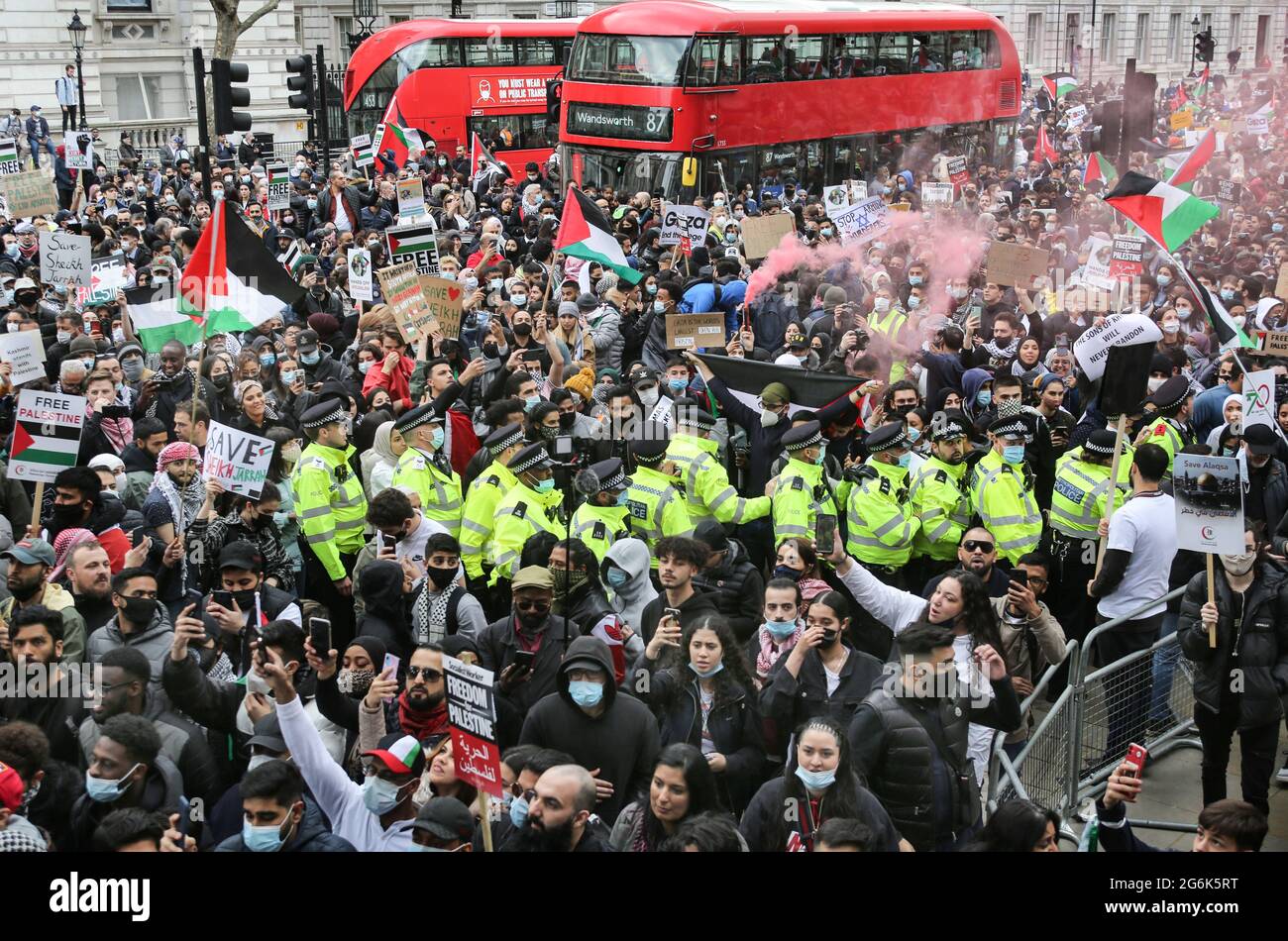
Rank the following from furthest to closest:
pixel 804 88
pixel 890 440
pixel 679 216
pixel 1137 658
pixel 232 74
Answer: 1. pixel 804 88
2. pixel 679 216
3. pixel 232 74
4. pixel 890 440
5. pixel 1137 658

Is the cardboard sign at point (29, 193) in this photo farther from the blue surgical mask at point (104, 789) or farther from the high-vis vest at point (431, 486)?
the blue surgical mask at point (104, 789)

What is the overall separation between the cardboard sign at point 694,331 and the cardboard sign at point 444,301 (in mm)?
1677

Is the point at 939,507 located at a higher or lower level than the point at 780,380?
lower

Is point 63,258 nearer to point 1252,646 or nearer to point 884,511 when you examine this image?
point 884,511

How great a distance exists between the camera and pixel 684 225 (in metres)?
15.0

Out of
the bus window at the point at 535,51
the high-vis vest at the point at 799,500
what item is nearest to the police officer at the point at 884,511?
the high-vis vest at the point at 799,500

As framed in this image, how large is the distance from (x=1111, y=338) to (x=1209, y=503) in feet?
7.62

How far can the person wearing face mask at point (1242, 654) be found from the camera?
6.31 meters

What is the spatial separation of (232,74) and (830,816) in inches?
402

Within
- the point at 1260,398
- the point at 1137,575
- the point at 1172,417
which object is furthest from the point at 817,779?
the point at 1172,417

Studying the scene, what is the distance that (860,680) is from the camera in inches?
224
